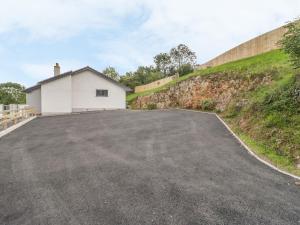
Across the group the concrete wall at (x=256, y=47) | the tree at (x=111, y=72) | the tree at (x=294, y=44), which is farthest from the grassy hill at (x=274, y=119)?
the tree at (x=111, y=72)

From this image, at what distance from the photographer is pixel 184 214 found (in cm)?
484

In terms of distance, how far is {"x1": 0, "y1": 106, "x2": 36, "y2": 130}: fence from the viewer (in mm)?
16406

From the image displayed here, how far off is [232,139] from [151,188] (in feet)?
21.9

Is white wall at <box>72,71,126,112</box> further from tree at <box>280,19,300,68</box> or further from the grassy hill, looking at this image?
tree at <box>280,19,300,68</box>

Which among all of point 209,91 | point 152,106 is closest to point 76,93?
point 152,106

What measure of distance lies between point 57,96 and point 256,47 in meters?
21.8

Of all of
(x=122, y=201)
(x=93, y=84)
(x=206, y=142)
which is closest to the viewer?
(x=122, y=201)

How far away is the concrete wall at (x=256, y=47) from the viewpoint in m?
24.2

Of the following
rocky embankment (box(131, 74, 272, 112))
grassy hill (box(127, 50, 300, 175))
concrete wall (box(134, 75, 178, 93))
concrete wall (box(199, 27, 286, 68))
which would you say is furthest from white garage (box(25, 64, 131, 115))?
grassy hill (box(127, 50, 300, 175))

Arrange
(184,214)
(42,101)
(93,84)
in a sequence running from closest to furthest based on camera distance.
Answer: (184,214)
(42,101)
(93,84)

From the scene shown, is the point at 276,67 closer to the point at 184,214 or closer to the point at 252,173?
the point at 252,173

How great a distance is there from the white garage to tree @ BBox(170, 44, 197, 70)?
42.3 meters

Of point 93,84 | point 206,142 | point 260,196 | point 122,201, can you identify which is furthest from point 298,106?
point 93,84

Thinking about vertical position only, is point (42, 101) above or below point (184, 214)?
above
